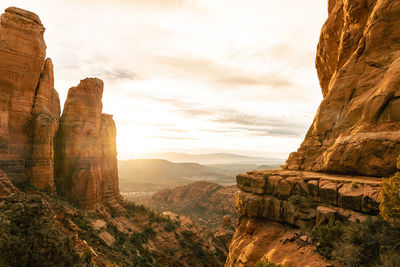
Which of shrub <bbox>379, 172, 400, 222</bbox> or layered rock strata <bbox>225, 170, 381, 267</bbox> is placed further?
layered rock strata <bbox>225, 170, 381, 267</bbox>

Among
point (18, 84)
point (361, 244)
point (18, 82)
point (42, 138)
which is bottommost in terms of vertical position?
point (361, 244)

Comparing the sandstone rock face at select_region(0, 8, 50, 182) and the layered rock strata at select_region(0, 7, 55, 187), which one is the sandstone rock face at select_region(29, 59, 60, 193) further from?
the sandstone rock face at select_region(0, 8, 50, 182)

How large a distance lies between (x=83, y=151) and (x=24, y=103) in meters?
8.73

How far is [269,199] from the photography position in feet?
45.9

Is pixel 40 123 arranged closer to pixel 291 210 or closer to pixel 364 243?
pixel 291 210

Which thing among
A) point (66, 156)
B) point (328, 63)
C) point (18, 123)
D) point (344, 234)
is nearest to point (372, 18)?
point (328, 63)

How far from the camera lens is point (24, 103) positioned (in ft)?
69.9

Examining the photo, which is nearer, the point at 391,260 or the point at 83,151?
the point at 391,260

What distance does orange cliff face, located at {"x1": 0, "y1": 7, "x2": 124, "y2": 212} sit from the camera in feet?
65.7

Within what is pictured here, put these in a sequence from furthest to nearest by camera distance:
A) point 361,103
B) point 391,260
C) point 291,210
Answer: point 361,103
point 291,210
point 391,260

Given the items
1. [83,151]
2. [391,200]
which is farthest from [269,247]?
[83,151]

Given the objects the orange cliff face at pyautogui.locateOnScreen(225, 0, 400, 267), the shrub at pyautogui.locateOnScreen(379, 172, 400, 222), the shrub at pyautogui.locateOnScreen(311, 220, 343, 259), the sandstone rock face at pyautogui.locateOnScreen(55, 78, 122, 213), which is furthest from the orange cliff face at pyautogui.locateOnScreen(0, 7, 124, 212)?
the shrub at pyautogui.locateOnScreen(379, 172, 400, 222)

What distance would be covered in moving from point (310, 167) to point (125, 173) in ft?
576

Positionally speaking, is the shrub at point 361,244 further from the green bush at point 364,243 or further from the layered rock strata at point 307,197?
the layered rock strata at point 307,197
